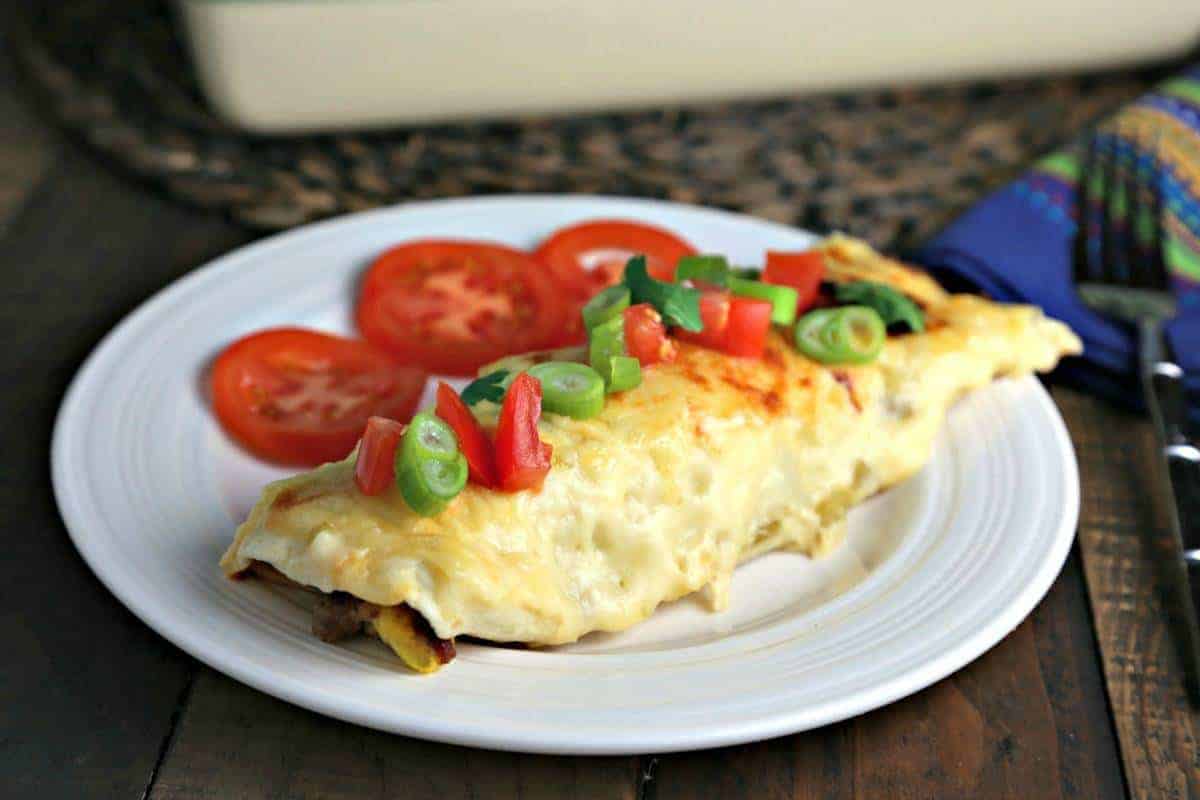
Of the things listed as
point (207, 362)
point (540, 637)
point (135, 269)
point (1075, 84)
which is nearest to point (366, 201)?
point (135, 269)

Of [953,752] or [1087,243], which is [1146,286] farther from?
[953,752]

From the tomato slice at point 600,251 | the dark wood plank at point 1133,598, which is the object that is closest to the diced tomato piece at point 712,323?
the tomato slice at point 600,251

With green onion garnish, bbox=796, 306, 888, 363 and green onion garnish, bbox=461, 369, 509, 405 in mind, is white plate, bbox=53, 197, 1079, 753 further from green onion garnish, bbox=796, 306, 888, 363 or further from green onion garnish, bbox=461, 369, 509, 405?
green onion garnish, bbox=461, 369, 509, 405

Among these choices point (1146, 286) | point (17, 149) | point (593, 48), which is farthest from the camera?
point (17, 149)

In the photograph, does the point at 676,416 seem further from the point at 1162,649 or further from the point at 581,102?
the point at 581,102

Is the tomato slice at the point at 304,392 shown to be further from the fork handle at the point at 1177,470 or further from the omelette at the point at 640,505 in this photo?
the fork handle at the point at 1177,470

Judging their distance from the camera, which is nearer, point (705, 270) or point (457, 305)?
point (705, 270)

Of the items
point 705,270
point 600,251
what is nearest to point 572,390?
point 705,270
